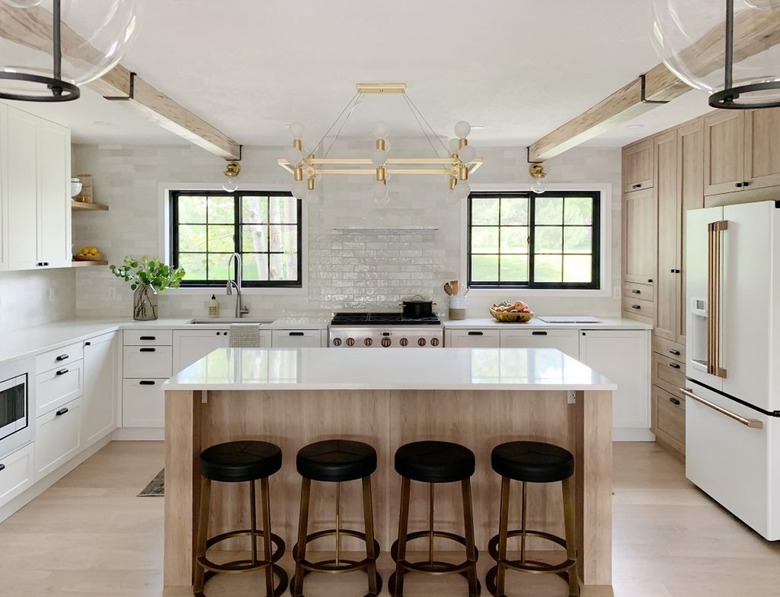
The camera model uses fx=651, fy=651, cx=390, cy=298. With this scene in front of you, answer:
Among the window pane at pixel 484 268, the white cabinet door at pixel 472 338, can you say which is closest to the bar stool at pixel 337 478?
the white cabinet door at pixel 472 338

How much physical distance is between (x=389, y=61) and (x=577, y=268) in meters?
3.54

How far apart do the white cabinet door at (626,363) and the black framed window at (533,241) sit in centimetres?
92

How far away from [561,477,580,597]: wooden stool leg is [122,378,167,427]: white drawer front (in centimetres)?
373

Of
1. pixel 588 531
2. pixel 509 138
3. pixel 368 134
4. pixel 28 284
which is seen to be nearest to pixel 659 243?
pixel 509 138

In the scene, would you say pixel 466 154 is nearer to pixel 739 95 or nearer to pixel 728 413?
pixel 728 413

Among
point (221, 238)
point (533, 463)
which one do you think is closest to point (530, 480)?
point (533, 463)

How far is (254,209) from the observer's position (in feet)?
20.7

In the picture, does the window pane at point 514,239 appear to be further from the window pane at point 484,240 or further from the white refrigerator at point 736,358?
the white refrigerator at point 736,358

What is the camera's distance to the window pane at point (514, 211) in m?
6.37

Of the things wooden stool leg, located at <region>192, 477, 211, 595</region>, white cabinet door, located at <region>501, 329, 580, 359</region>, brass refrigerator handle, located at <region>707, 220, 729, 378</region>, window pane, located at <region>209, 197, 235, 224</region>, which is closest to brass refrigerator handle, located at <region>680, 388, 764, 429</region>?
brass refrigerator handle, located at <region>707, 220, 729, 378</region>

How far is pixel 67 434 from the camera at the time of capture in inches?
181

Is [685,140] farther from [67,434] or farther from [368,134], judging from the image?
[67,434]

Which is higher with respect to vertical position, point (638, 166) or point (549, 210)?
point (638, 166)

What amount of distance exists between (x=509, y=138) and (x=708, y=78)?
4.89 m
